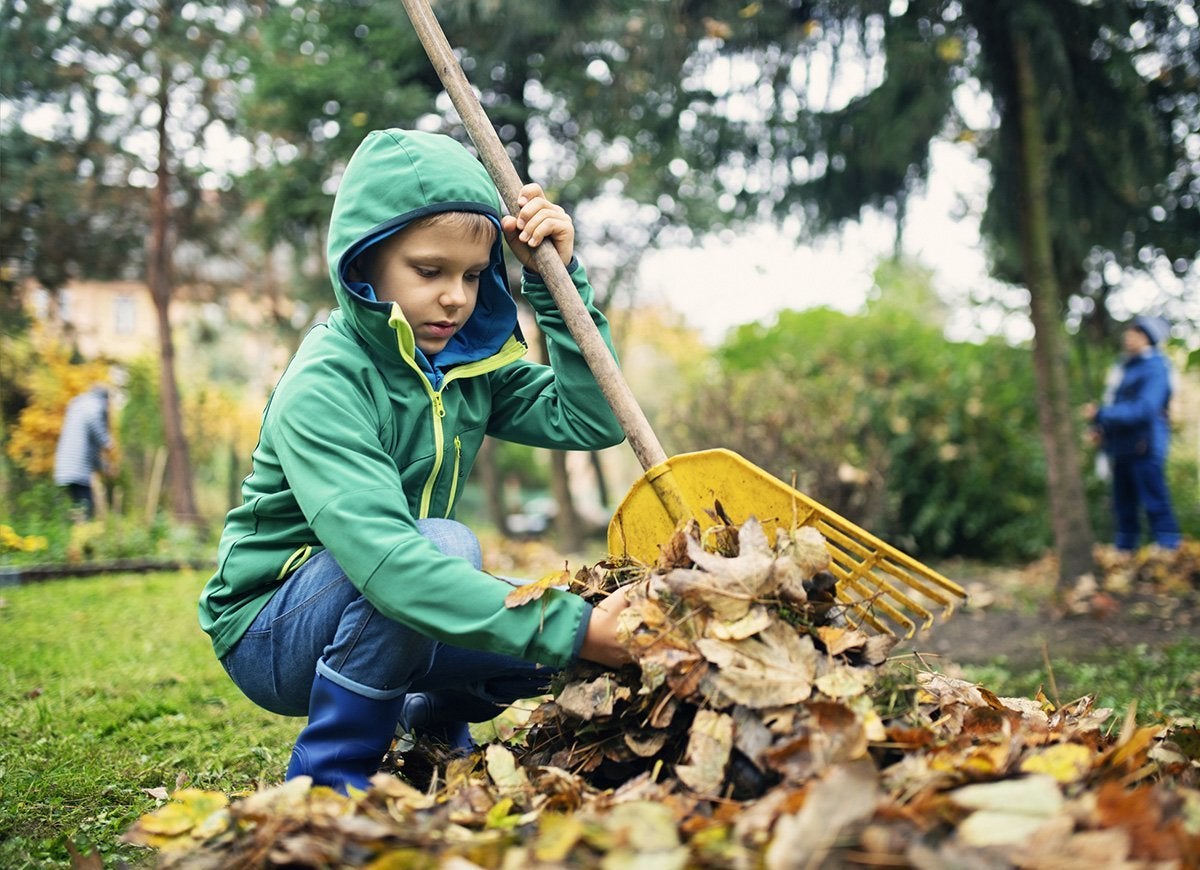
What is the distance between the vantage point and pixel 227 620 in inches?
71.9

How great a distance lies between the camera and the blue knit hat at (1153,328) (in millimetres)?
5875

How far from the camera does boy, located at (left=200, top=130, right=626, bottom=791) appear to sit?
5.03ft

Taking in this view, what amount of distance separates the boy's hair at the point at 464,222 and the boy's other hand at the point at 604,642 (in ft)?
2.61

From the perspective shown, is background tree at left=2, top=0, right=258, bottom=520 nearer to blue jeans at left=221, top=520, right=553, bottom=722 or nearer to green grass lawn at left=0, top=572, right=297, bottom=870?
green grass lawn at left=0, top=572, right=297, bottom=870

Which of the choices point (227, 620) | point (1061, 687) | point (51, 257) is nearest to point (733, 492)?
point (227, 620)

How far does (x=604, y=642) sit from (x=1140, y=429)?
5.65 meters

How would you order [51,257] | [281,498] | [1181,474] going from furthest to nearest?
[51,257] → [1181,474] → [281,498]

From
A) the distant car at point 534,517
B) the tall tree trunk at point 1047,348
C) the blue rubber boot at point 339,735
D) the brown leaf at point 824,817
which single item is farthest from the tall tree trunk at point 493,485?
the brown leaf at point 824,817

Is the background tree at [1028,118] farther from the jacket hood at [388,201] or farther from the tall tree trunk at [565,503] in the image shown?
the tall tree trunk at [565,503]

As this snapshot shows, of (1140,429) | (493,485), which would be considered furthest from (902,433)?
(493,485)

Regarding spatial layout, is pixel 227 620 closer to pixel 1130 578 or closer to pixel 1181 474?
pixel 1130 578

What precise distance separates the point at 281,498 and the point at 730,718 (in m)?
0.91

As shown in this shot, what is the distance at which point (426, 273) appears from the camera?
1864 mm

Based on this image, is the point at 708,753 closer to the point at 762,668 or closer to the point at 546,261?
the point at 762,668
